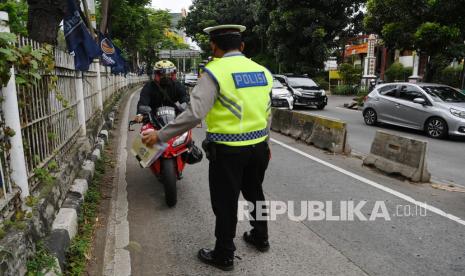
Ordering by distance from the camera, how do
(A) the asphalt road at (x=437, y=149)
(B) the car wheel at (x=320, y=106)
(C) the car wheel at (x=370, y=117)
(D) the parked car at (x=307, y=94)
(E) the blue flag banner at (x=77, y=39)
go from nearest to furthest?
(E) the blue flag banner at (x=77, y=39) → (A) the asphalt road at (x=437, y=149) → (C) the car wheel at (x=370, y=117) → (D) the parked car at (x=307, y=94) → (B) the car wheel at (x=320, y=106)

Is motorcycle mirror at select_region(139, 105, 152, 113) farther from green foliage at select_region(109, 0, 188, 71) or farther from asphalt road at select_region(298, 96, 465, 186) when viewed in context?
green foliage at select_region(109, 0, 188, 71)

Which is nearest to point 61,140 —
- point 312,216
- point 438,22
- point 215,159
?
point 215,159

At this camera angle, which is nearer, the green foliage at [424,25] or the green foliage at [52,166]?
the green foliage at [52,166]

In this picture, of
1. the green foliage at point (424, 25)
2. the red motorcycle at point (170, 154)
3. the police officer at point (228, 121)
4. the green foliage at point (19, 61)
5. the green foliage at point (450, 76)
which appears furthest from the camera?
the green foliage at point (450, 76)

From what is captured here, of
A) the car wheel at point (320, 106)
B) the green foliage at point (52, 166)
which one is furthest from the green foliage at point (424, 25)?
the green foliage at point (52, 166)

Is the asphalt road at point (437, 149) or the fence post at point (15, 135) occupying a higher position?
the fence post at point (15, 135)

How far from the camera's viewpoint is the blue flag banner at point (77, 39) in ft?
21.1

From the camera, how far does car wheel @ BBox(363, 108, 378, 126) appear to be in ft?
41.4

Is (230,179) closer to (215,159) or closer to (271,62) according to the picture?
(215,159)

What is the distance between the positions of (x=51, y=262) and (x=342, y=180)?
445 cm

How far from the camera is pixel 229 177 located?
325 centimetres

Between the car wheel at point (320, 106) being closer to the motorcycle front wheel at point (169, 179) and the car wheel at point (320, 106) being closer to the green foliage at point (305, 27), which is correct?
the green foliage at point (305, 27)

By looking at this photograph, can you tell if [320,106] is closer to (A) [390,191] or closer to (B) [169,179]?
(A) [390,191]

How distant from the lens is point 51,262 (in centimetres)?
300
